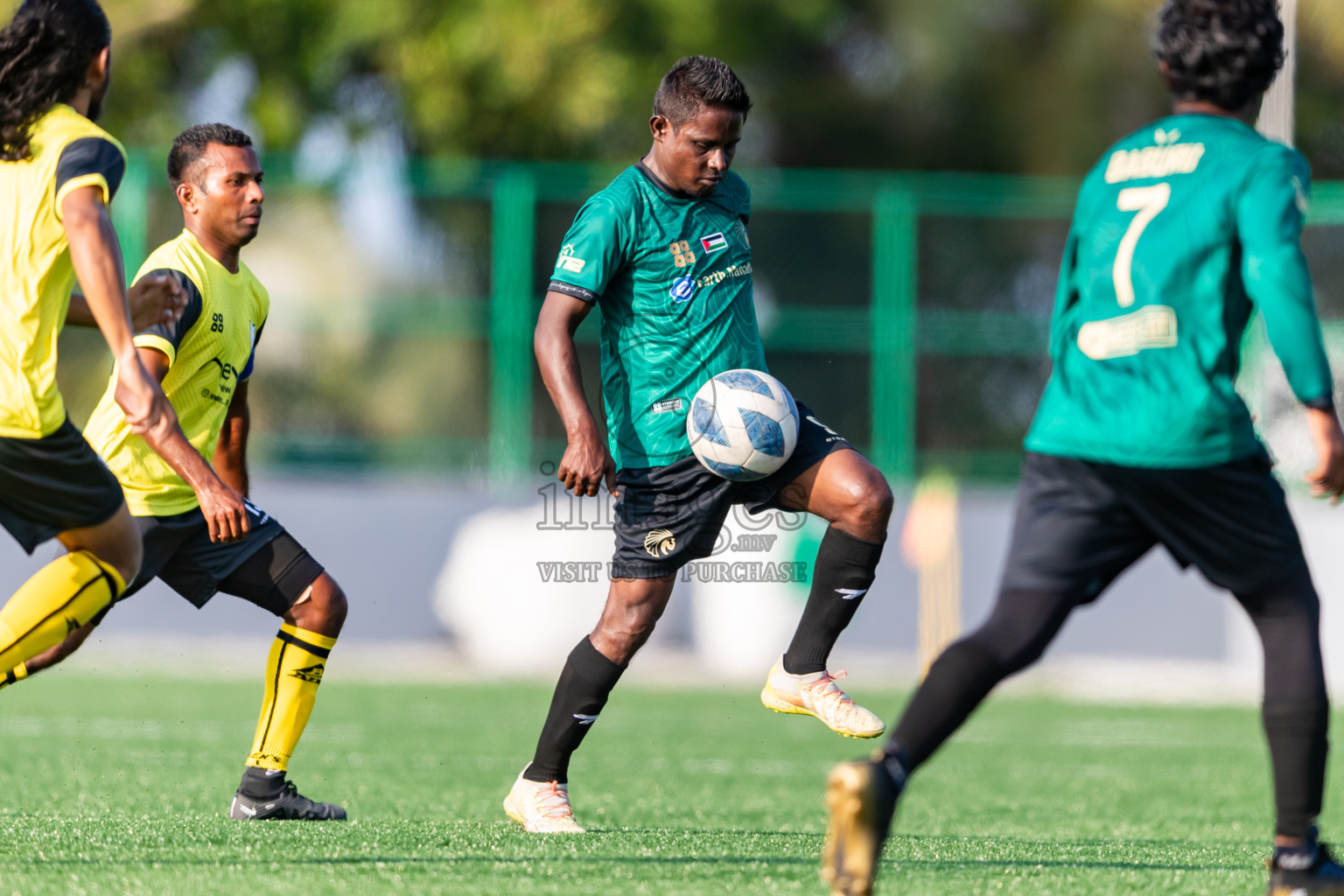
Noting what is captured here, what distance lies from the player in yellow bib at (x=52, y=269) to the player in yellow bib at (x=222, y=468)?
117 centimetres

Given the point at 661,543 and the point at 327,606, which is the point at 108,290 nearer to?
the point at 327,606

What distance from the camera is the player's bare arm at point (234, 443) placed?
6.18 meters

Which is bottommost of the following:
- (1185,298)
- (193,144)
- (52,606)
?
(52,606)

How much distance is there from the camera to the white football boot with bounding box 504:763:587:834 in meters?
5.73

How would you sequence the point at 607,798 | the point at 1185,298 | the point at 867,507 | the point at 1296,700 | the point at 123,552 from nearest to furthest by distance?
1. the point at 1185,298
2. the point at 1296,700
3. the point at 123,552
4. the point at 867,507
5. the point at 607,798

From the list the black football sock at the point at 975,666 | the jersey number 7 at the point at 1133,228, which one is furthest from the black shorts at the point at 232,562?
the jersey number 7 at the point at 1133,228

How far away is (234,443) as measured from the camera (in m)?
6.19

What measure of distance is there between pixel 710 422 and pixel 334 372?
40.0 ft

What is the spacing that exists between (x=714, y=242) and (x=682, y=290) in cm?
22

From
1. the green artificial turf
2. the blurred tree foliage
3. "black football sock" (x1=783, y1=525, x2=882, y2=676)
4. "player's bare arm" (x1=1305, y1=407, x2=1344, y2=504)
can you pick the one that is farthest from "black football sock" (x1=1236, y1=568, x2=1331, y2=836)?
the blurred tree foliage

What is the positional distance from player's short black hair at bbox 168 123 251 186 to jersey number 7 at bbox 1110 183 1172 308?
329cm

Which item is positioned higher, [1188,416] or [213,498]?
[1188,416]

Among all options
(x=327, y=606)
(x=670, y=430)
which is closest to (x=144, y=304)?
(x=327, y=606)

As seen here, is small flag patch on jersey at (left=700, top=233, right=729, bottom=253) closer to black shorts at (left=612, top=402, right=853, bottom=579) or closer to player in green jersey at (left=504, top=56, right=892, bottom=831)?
player in green jersey at (left=504, top=56, right=892, bottom=831)
